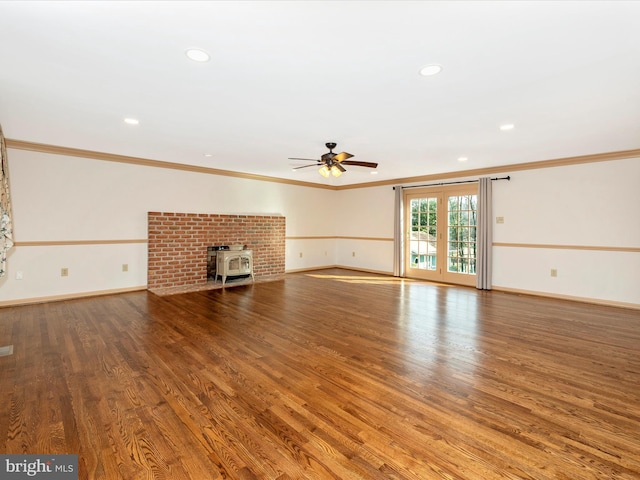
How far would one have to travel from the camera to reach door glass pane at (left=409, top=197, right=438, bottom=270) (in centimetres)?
703

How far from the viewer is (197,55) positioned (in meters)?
2.15

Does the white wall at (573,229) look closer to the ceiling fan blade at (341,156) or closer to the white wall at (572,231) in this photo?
the white wall at (572,231)

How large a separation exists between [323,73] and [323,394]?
7.87ft

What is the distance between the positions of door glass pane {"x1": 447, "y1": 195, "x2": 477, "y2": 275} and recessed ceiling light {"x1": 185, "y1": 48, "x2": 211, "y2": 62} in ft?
18.9

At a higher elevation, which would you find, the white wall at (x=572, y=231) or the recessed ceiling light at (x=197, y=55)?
the recessed ceiling light at (x=197, y=55)

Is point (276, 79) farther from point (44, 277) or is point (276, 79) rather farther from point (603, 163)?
point (603, 163)

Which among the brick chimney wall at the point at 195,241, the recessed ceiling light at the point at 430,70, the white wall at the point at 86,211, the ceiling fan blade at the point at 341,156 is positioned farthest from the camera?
the brick chimney wall at the point at 195,241

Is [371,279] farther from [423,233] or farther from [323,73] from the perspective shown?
[323,73]

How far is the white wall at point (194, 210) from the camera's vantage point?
183 inches

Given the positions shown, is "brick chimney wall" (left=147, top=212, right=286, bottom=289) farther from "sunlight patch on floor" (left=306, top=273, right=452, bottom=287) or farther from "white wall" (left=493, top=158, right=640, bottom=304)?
"white wall" (left=493, top=158, right=640, bottom=304)

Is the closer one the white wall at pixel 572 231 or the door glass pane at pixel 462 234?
Answer: the white wall at pixel 572 231

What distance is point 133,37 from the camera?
1.96m

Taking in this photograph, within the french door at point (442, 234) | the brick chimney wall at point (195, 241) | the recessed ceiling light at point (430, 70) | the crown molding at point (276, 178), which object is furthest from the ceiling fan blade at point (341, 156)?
the french door at point (442, 234)

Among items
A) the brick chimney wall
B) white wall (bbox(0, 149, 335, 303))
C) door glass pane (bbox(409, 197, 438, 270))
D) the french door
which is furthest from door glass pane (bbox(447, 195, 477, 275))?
white wall (bbox(0, 149, 335, 303))
